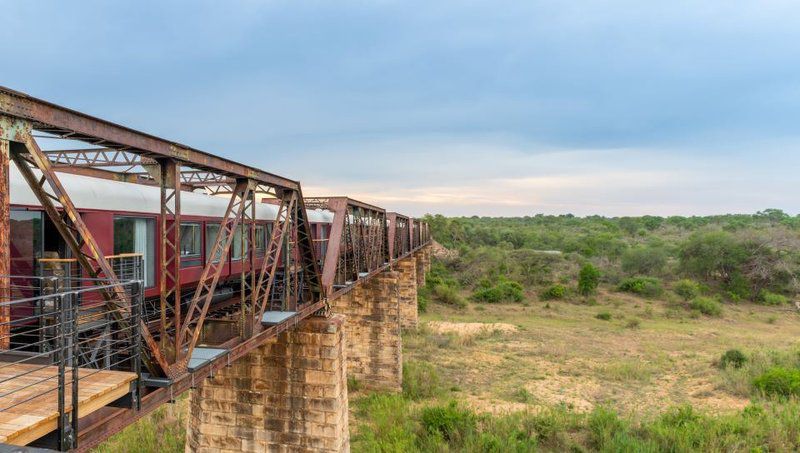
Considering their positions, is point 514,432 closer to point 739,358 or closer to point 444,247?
point 739,358

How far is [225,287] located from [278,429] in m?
4.39

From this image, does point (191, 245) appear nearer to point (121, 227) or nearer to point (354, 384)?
point (121, 227)

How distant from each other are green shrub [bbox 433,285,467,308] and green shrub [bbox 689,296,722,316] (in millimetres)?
19255

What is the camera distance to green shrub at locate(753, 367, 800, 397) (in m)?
18.6

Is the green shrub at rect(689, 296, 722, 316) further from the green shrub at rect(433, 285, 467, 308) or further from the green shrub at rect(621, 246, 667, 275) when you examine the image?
the green shrub at rect(433, 285, 467, 308)

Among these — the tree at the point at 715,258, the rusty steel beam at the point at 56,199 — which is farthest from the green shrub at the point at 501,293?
the rusty steel beam at the point at 56,199

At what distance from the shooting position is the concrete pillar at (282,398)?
38.0ft

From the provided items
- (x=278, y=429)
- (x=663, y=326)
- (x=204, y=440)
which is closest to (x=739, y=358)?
(x=663, y=326)

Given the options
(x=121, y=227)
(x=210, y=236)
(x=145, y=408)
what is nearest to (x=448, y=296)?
(x=210, y=236)

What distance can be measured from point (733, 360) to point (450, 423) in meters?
16.5

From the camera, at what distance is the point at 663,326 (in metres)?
35.1

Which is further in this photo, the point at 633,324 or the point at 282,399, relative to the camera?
the point at 633,324

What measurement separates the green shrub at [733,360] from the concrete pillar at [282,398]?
20120mm

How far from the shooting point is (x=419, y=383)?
20719mm
